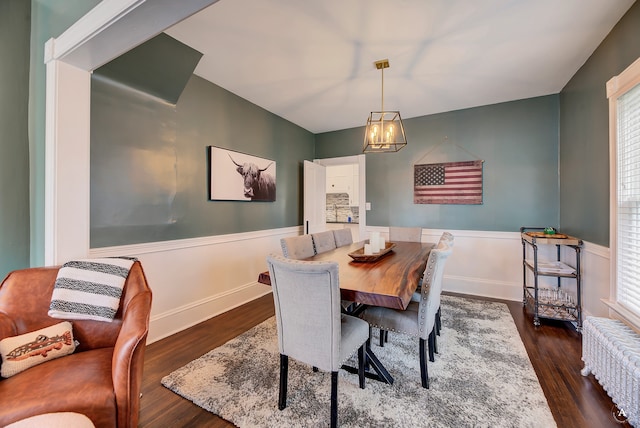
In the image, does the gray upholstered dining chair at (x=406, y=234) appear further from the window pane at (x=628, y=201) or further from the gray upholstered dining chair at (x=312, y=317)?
the gray upholstered dining chair at (x=312, y=317)

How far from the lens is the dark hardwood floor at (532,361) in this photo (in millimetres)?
1509

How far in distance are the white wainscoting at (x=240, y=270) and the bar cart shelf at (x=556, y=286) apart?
106 mm

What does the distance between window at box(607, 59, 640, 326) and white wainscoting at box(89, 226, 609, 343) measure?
0.87 ft

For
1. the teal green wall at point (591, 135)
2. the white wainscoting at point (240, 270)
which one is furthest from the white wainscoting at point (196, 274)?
the teal green wall at point (591, 135)

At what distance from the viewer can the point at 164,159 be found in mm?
2504

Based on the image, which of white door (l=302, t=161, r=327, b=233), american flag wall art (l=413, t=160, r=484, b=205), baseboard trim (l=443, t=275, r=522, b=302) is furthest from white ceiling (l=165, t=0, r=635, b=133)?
baseboard trim (l=443, t=275, r=522, b=302)

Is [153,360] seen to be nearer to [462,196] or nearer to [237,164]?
[237,164]

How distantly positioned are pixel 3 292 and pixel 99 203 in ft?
2.70

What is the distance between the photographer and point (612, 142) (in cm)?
204

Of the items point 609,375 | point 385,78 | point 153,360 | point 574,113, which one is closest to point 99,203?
point 153,360

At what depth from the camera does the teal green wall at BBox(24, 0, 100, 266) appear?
5.66 feet

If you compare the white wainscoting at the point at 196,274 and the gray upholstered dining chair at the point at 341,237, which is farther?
the gray upholstered dining chair at the point at 341,237

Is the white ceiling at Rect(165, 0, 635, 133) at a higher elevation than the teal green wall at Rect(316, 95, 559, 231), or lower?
higher

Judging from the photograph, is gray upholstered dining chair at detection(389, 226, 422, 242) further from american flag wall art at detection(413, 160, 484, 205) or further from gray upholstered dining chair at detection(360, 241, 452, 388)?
gray upholstered dining chair at detection(360, 241, 452, 388)
